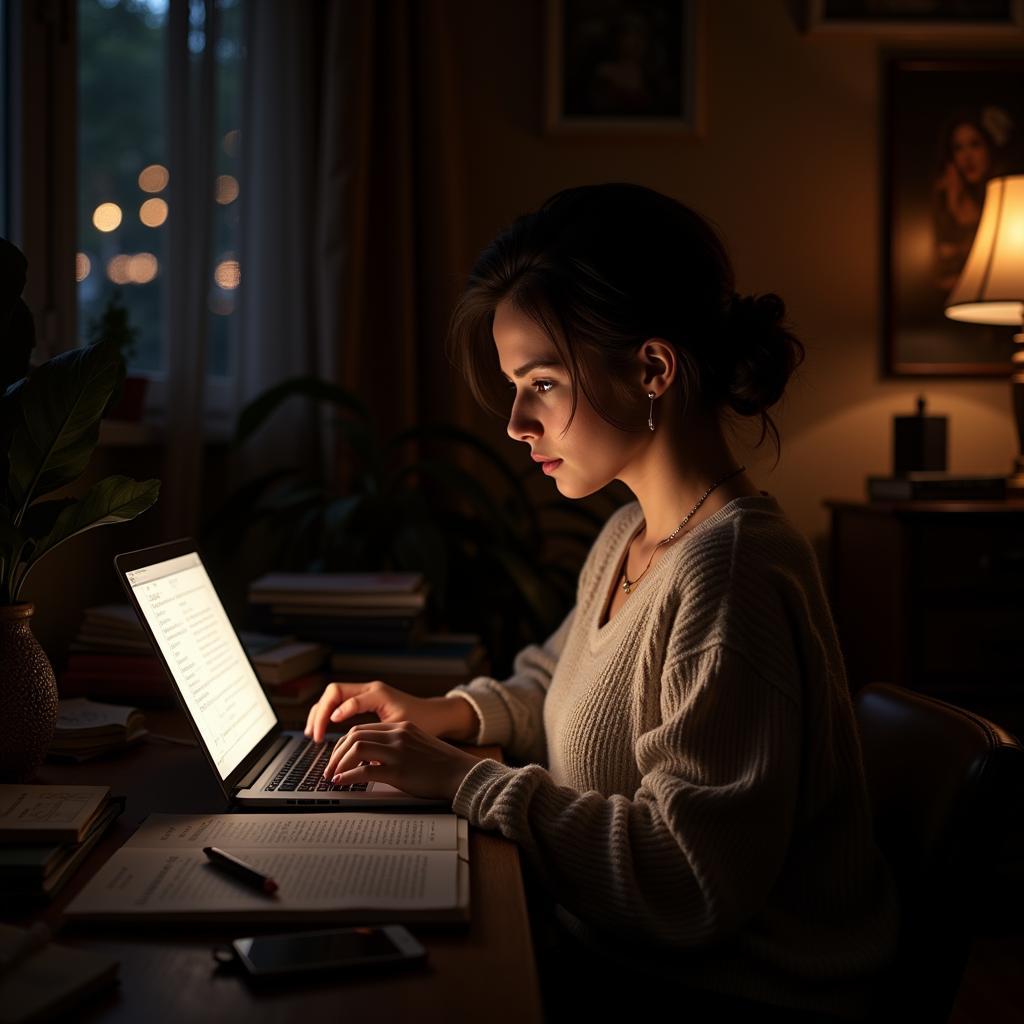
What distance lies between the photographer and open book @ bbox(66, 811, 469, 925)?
74 centimetres

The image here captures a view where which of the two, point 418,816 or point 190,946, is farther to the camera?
point 418,816

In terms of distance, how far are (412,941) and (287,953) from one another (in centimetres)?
8

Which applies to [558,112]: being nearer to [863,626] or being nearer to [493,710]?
[863,626]

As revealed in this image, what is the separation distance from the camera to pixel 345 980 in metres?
0.66

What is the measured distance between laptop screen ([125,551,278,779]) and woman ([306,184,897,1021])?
11 cm

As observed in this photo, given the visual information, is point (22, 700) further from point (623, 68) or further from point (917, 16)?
point (917, 16)

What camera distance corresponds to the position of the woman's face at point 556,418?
1137 millimetres

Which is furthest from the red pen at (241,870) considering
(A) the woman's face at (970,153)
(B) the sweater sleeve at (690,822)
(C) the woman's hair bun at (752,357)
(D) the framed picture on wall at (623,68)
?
(A) the woman's face at (970,153)

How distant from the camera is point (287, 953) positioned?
2.23 ft

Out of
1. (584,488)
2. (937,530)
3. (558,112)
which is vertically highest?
(558,112)

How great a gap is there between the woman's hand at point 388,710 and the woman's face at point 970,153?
6.92 ft

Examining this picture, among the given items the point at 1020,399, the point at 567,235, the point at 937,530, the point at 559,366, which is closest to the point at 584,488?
the point at 559,366

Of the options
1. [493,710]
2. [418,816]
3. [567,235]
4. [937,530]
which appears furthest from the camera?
[937,530]

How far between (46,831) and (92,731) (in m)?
0.37
